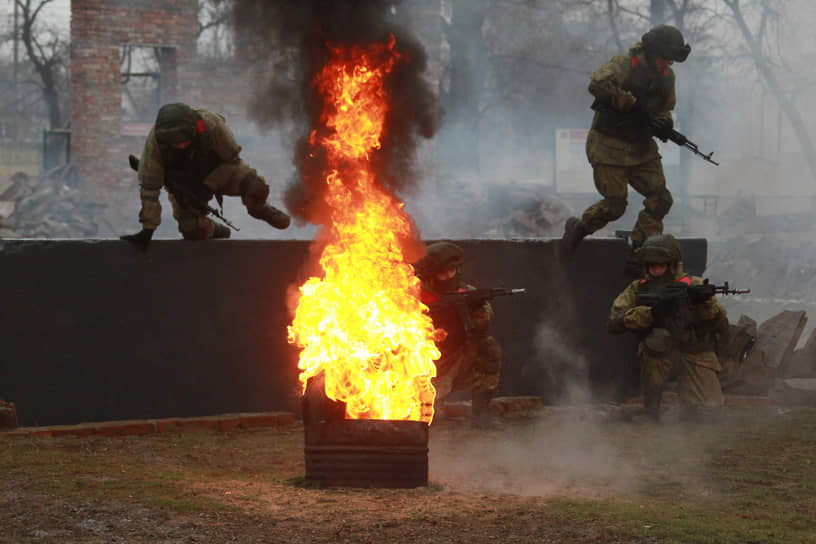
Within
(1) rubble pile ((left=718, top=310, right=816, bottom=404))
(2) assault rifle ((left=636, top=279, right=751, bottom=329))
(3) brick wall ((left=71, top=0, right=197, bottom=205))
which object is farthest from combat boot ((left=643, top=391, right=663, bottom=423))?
(3) brick wall ((left=71, top=0, right=197, bottom=205))

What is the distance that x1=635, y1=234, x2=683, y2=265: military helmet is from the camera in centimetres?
848

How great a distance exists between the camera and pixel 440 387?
7.70 meters

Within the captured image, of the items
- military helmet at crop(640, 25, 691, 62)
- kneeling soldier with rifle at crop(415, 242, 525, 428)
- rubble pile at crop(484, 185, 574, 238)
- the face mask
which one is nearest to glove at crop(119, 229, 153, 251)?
kneeling soldier with rifle at crop(415, 242, 525, 428)

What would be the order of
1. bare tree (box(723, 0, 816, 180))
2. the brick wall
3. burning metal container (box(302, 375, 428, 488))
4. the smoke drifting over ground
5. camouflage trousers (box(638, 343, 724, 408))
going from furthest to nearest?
the brick wall, bare tree (box(723, 0, 816, 180)), camouflage trousers (box(638, 343, 724, 408)), the smoke drifting over ground, burning metal container (box(302, 375, 428, 488))

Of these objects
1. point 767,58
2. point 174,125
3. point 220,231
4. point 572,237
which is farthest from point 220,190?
point 767,58

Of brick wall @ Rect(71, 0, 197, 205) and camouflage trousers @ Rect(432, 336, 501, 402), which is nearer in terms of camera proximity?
camouflage trousers @ Rect(432, 336, 501, 402)

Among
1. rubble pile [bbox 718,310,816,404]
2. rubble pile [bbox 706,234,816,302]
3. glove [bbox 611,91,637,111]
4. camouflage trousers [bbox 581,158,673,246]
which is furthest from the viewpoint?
rubble pile [bbox 706,234,816,302]

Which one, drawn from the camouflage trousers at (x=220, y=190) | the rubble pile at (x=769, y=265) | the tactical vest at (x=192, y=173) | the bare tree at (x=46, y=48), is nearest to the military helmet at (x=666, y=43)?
the camouflage trousers at (x=220, y=190)

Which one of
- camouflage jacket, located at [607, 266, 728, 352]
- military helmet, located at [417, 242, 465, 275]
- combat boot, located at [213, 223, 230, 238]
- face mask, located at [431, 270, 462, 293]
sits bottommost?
camouflage jacket, located at [607, 266, 728, 352]

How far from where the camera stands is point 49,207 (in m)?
25.6

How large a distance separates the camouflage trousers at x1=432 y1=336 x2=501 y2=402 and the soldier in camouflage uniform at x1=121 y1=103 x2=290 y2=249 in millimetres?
1971

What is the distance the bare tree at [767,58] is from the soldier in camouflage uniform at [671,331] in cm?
1751

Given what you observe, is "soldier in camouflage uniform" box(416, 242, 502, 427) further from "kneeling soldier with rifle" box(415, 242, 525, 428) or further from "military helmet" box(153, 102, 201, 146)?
"military helmet" box(153, 102, 201, 146)

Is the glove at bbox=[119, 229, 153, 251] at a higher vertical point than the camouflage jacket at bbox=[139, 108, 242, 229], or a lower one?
lower
